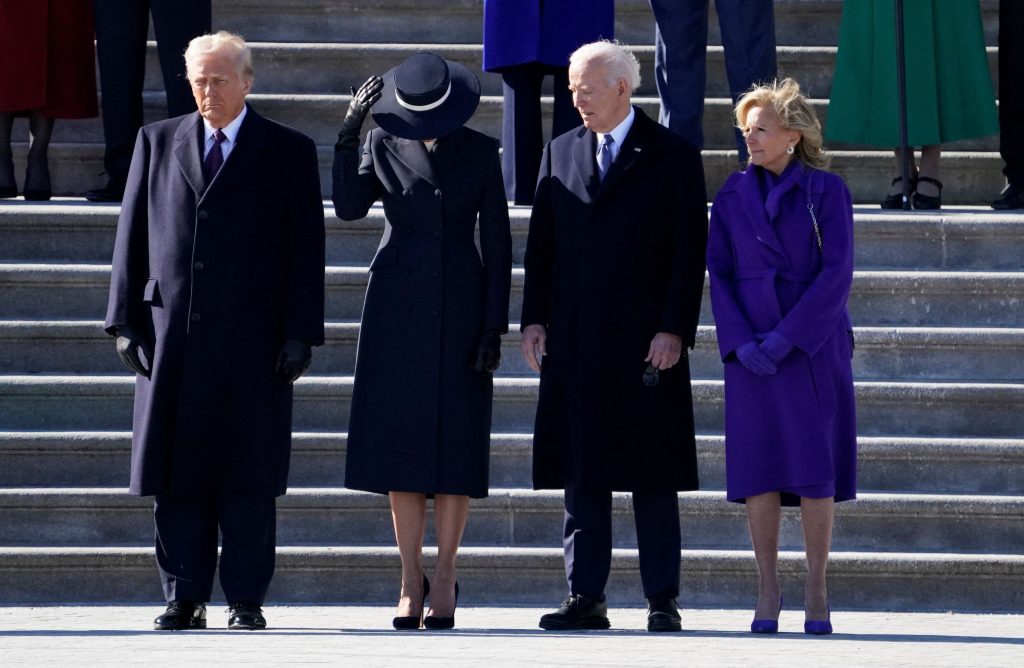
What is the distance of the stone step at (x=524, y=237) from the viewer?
807 cm

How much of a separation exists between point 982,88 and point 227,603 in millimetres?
4060

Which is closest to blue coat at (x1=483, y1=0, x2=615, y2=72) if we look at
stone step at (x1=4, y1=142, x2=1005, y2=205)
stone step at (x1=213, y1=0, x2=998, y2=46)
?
stone step at (x1=4, y1=142, x2=1005, y2=205)

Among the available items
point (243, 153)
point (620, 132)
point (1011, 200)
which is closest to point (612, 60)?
point (620, 132)

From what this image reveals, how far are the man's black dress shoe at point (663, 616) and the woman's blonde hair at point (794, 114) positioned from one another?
4.50ft

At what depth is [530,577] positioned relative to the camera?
702 cm

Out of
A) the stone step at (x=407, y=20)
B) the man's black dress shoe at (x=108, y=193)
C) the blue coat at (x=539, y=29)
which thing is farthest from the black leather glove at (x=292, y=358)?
the stone step at (x=407, y=20)

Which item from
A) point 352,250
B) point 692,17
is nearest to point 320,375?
point 352,250

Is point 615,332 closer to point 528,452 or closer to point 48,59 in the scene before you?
point 528,452

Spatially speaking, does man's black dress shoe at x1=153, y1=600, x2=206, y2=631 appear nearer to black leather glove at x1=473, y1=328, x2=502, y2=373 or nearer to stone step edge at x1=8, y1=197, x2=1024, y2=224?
black leather glove at x1=473, y1=328, x2=502, y2=373

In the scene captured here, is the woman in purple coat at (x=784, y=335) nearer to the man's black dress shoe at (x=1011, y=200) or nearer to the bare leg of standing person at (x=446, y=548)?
the bare leg of standing person at (x=446, y=548)

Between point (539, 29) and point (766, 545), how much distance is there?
2.82m

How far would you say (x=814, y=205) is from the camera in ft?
20.8

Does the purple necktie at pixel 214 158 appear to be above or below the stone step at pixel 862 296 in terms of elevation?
above

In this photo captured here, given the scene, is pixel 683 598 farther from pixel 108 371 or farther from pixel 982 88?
pixel 982 88
